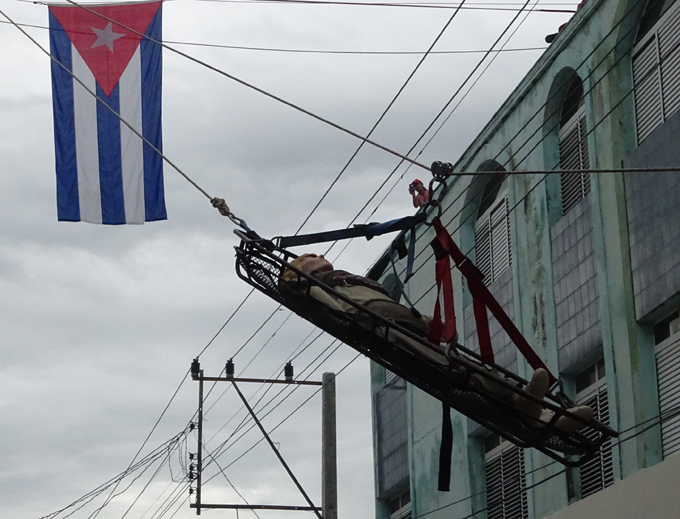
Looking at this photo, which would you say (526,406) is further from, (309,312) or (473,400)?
(309,312)

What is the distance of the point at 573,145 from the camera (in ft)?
57.6

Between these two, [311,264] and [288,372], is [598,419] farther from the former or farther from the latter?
[288,372]

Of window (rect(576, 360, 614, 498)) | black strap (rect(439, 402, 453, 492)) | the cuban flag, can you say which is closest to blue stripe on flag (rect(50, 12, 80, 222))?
the cuban flag

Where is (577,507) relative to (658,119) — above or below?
below

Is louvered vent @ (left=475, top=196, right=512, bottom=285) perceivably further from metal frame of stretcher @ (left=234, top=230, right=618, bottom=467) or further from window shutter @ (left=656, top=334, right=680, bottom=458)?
metal frame of stretcher @ (left=234, top=230, right=618, bottom=467)

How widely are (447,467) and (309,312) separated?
1.98 metres

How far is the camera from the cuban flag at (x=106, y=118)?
691 inches

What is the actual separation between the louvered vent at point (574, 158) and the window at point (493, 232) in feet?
5.19

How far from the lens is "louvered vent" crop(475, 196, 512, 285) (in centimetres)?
1956

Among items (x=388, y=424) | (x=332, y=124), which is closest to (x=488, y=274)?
(x=388, y=424)

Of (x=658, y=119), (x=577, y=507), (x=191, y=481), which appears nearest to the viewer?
(x=577, y=507)

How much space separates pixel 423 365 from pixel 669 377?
498cm

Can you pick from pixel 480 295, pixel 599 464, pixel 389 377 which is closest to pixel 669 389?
pixel 599 464

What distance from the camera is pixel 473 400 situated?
1077cm
